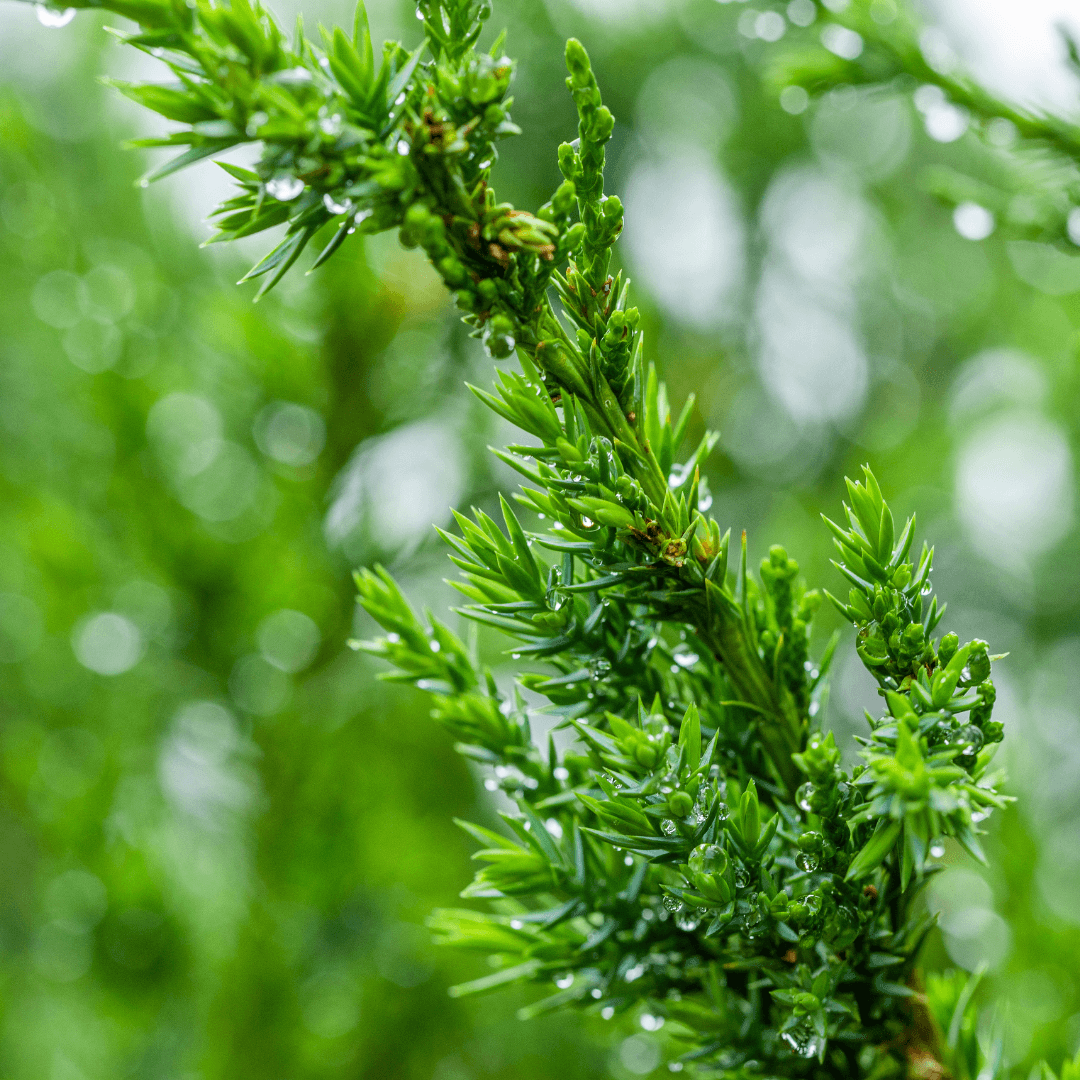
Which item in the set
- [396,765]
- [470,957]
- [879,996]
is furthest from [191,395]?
[879,996]

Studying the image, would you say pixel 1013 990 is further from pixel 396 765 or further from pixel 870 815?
pixel 396 765

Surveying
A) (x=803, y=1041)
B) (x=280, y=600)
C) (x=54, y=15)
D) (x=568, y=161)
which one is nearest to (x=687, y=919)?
(x=803, y=1041)

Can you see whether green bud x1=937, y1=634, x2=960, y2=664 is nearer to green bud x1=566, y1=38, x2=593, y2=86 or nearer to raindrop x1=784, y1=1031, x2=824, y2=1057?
raindrop x1=784, y1=1031, x2=824, y2=1057

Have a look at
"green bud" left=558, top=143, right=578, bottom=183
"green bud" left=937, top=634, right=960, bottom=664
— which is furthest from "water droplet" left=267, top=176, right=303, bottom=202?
"green bud" left=937, top=634, right=960, bottom=664

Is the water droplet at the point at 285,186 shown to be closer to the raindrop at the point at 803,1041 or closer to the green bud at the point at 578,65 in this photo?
the green bud at the point at 578,65

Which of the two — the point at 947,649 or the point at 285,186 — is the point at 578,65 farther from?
the point at 947,649

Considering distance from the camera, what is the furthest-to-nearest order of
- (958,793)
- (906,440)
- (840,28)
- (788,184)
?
(788,184) → (906,440) → (840,28) → (958,793)

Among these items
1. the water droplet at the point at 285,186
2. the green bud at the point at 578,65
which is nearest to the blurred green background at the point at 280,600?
the green bud at the point at 578,65
